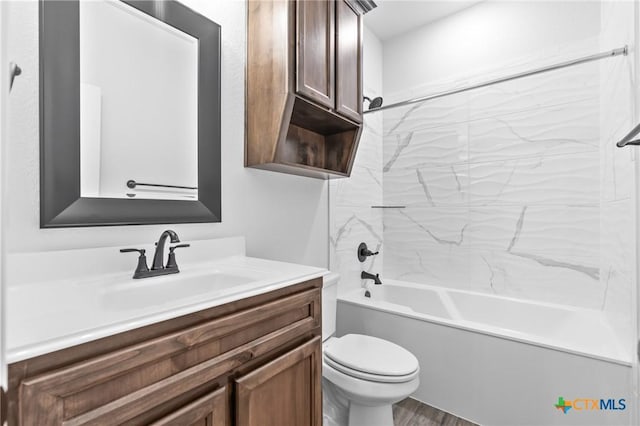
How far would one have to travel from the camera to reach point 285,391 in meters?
0.97

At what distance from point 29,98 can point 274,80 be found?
0.86 meters

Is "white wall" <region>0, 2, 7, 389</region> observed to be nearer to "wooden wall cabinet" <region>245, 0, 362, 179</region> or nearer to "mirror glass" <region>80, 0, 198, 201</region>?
"mirror glass" <region>80, 0, 198, 201</region>

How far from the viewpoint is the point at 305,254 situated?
1959mm

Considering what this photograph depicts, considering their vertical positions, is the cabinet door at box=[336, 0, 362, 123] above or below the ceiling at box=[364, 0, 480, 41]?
below

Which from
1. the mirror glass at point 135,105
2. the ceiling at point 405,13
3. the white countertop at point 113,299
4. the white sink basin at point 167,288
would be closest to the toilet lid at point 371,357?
the white countertop at point 113,299

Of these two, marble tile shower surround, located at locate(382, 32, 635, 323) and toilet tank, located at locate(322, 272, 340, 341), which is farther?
marble tile shower surround, located at locate(382, 32, 635, 323)

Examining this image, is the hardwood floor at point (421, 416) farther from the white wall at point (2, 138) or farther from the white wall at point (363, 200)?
the white wall at point (2, 138)

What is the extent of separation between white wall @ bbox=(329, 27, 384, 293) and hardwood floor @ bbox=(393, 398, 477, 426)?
84 centimetres

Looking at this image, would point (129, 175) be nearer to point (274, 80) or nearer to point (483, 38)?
point (274, 80)

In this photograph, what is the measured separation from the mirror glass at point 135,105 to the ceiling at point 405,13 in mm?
1818

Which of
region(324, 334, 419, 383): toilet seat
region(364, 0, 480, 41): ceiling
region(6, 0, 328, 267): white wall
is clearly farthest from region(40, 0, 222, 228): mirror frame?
region(364, 0, 480, 41): ceiling

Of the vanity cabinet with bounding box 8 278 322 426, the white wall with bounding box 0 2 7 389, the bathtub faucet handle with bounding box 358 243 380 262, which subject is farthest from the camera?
the bathtub faucet handle with bounding box 358 243 380 262

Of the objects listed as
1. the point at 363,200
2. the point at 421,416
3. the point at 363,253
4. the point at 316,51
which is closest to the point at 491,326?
the point at 421,416

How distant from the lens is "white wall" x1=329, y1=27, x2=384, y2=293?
7.55 feet
